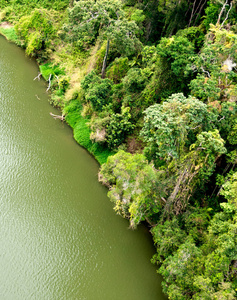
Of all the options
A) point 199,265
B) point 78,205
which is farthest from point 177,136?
point 78,205

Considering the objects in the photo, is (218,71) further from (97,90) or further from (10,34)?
(10,34)

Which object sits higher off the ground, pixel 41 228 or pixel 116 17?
pixel 116 17

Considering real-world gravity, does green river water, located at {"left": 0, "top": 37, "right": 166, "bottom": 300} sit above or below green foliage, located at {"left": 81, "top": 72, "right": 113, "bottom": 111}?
below

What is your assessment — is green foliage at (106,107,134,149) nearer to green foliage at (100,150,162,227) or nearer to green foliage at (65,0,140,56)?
green foliage at (100,150,162,227)

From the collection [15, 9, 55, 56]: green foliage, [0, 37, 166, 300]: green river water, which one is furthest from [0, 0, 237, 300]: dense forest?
[15, 9, 55, 56]: green foliage

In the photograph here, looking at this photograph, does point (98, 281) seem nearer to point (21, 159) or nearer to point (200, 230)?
point (200, 230)
